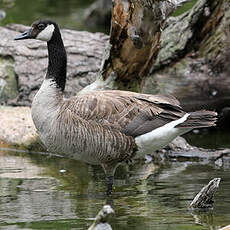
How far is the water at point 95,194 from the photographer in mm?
6473

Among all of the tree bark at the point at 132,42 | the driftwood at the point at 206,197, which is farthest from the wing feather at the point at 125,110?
the tree bark at the point at 132,42

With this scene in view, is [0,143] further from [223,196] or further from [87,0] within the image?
[87,0]

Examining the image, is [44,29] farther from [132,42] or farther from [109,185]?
[109,185]

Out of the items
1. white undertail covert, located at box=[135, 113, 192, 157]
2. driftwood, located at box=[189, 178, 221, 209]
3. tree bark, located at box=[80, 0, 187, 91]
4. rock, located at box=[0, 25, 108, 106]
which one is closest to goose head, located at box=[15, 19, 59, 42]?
tree bark, located at box=[80, 0, 187, 91]

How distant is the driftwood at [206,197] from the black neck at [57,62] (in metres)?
2.22

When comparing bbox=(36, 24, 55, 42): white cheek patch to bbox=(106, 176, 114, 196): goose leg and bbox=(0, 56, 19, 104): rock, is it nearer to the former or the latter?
bbox=(106, 176, 114, 196): goose leg

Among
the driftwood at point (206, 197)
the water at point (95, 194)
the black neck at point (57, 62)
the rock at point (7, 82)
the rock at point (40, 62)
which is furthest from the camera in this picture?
the rock at point (7, 82)

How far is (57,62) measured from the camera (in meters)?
8.06

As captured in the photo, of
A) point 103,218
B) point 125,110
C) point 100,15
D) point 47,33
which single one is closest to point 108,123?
point 125,110

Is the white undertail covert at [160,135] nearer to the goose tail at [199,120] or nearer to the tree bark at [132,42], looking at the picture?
the goose tail at [199,120]

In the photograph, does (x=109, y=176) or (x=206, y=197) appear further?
(x=109, y=176)

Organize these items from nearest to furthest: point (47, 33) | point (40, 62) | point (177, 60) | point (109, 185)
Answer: point (109, 185), point (47, 33), point (177, 60), point (40, 62)

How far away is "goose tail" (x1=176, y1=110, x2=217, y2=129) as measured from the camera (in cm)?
756

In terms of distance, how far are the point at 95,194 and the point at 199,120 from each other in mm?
1511
